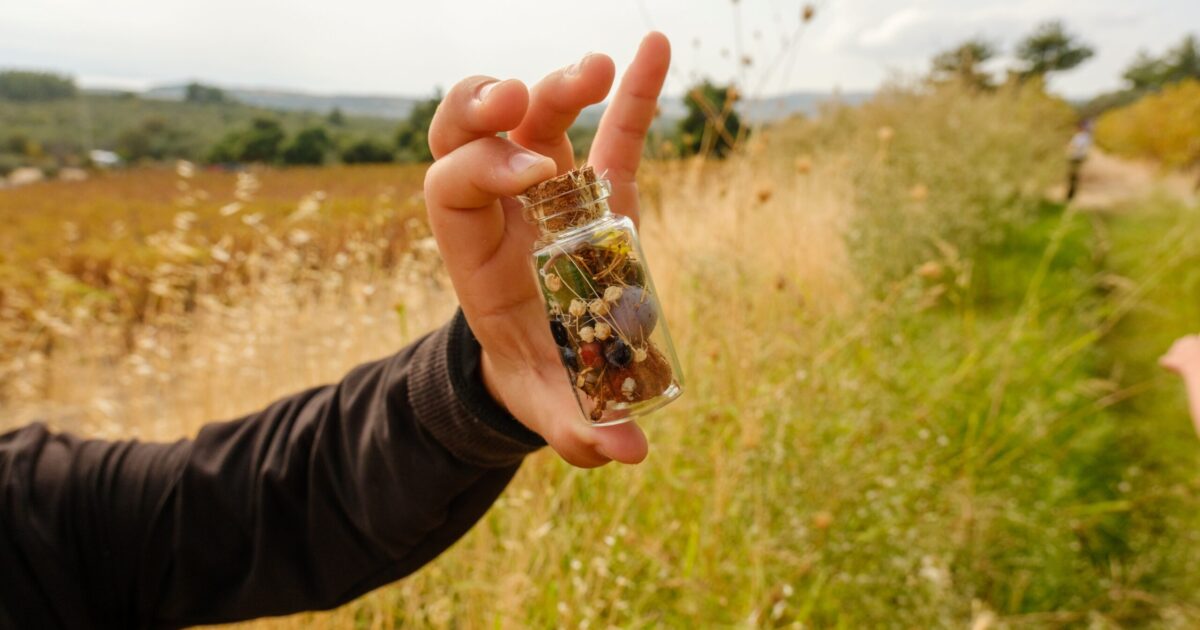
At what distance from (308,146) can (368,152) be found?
117 centimetres

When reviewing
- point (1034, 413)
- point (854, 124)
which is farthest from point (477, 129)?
point (854, 124)

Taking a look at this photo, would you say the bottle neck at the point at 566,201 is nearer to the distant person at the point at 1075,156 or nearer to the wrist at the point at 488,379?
the wrist at the point at 488,379

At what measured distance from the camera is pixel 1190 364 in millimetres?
1729

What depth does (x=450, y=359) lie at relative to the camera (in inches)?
42.6

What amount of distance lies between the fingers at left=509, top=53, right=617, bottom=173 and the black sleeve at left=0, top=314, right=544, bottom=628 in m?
0.34

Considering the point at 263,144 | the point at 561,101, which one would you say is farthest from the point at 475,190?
the point at 263,144

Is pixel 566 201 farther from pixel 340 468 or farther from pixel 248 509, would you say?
pixel 248 509

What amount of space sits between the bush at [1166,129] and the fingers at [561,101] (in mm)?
16166

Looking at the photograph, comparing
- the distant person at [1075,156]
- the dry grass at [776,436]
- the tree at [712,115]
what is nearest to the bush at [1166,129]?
the distant person at [1075,156]

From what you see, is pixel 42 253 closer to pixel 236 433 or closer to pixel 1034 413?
pixel 236 433

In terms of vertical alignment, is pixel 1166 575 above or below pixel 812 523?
below

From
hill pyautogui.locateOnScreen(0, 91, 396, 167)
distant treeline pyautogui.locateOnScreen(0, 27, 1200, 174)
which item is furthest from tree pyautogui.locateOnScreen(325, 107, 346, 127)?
hill pyautogui.locateOnScreen(0, 91, 396, 167)

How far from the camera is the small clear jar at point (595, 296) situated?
804 mm

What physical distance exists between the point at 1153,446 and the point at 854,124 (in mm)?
7609
